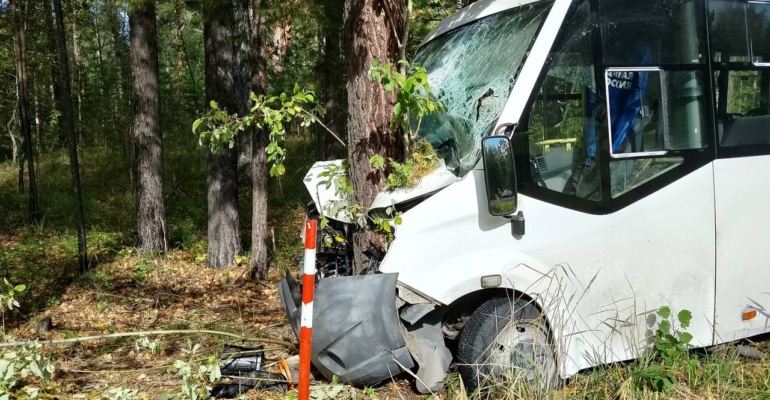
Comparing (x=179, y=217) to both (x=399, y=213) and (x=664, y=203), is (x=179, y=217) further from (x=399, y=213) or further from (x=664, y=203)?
(x=664, y=203)

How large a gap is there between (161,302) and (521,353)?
5811 millimetres

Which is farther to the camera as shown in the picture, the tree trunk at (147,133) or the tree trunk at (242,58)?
the tree trunk at (242,58)

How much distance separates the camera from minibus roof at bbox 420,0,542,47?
4.73m

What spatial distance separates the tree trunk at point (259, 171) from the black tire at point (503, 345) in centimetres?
497

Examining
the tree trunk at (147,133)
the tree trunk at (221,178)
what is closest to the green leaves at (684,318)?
the tree trunk at (221,178)

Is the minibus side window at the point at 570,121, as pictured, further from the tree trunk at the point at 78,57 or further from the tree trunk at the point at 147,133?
the tree trunk at the point at 78,57

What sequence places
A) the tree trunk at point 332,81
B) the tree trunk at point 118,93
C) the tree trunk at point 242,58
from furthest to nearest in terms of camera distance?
the tree trunk at point 118,93, the tree trunk at point 332,81, the tree trunk at point 242,58

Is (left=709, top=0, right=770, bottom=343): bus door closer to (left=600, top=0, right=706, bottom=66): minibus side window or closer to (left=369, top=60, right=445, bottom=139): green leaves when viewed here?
(left=600, top=0, right=706, bottom=66): minibus side window

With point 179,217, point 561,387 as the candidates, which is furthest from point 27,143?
point 561,387

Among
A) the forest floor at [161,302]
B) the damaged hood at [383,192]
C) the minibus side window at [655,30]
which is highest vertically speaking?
the minibus side window at [655,30]

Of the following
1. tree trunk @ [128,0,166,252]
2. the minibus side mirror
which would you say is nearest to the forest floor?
tree trunk @ [128,0,166,252]

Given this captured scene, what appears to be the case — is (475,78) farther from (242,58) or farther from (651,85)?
(242,58)

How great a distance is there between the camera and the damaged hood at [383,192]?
4.29 meters

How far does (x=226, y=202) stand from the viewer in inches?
385
